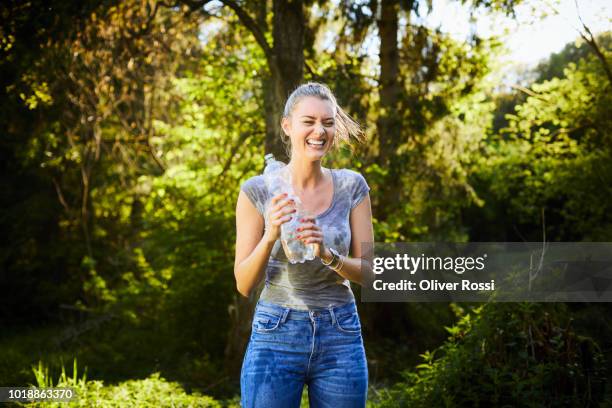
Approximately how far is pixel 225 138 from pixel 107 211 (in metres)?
4.84

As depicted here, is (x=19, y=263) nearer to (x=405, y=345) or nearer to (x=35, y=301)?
(x=35, y=301)

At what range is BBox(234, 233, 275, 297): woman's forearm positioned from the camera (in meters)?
2.02

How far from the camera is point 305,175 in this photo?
228cm

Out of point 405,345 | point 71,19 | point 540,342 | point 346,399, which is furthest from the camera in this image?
point 405,345

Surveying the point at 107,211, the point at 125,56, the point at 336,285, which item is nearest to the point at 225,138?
→ the point at 125,56

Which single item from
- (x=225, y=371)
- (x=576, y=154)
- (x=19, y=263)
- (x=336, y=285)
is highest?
(x=576, y=154)

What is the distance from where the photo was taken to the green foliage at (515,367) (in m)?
4.29

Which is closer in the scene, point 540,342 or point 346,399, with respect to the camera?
point 346,399

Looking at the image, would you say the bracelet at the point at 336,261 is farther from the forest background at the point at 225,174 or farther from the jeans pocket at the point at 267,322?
the forest background at the point at 225,174

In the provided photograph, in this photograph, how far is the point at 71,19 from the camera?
7199 mm

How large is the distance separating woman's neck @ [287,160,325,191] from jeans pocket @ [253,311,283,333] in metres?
0.47

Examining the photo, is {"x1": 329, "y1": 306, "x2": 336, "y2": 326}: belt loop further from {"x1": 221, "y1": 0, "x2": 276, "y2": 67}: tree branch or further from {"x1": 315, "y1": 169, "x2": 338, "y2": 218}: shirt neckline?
{"x1": 221, "y1": 0, "x2": 276, "y2": 67}: tree branch

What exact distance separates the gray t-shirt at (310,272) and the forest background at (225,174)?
2.60 meters

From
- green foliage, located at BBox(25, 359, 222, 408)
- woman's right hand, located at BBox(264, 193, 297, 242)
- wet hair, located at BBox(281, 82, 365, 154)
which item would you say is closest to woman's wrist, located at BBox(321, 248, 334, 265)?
woman's right hand, located at BBox(264, 193, 297, 242)
